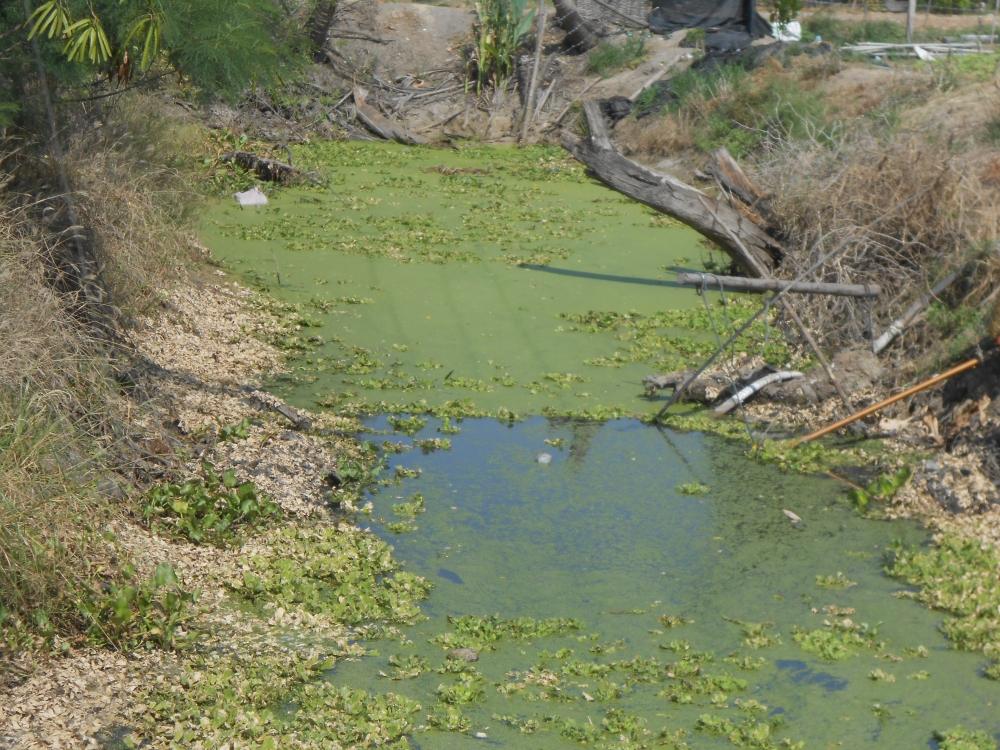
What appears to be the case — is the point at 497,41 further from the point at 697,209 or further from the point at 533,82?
the point at 697,209

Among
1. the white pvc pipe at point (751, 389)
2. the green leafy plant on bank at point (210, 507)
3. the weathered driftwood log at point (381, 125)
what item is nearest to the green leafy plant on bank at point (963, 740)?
the green leafy plant on bank at point (210, 507)

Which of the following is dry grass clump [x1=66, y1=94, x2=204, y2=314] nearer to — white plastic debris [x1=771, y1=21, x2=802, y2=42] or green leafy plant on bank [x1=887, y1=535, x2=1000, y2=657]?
green leafy plant on bank [x1=887, y1=535, x2=1000, y2=657]

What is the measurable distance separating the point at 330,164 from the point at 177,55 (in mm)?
8873

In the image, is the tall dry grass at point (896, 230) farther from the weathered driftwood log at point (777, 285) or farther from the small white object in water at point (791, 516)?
the small white object in water at point (791, 516)

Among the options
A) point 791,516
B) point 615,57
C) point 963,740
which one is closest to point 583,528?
point 791,516

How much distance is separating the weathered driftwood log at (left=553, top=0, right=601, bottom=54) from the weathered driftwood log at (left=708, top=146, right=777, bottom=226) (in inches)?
382

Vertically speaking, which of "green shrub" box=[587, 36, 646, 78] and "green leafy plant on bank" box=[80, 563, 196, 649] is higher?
"green leafy plant on bank" box=[80, 563, 196, 649]

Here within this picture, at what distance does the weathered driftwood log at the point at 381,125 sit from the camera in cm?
1823

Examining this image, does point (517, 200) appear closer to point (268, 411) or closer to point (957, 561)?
point (268, 411)

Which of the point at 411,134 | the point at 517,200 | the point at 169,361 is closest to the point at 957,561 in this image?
the point at 169,361

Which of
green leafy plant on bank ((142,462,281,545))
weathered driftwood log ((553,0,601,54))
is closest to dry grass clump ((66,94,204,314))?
green leafy plant on bank ((142,462,281,545))

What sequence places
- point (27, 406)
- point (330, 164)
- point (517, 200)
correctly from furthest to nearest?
point (330, 164), point (517, 200), point (27, 406)

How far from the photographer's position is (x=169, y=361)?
826 centimetres

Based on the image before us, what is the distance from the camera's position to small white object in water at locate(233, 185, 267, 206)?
13367 millimetres
